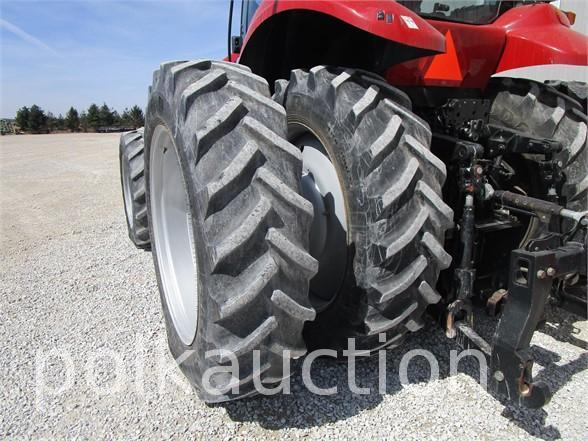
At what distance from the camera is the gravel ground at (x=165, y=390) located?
71.4 inches

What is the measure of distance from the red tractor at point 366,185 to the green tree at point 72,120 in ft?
127

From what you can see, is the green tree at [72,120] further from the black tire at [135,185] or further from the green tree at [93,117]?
the black tire at [135,185]

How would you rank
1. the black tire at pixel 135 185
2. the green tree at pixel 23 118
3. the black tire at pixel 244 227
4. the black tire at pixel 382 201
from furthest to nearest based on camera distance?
the green tree at pixel 23 118 < the black tire at pixel 135 185 < the black tire at pixel 382 201 < the black tire at pixel 244 227

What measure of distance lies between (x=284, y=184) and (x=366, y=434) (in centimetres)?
108

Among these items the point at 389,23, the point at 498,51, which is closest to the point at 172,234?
the point at 389,23

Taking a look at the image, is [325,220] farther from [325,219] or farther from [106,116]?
[106,116]

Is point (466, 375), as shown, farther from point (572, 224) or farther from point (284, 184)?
point (284, 184)

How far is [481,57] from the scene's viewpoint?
7.63 ft

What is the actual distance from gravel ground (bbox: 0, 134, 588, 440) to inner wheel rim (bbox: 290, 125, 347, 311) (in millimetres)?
413

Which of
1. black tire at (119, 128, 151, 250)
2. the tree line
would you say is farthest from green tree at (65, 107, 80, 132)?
black tire at (119, 128, 151, 250)

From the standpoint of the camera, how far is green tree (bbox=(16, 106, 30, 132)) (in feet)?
112

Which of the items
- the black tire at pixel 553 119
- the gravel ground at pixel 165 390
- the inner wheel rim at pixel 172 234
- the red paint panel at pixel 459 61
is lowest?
the gravel ground at pixel 165 390

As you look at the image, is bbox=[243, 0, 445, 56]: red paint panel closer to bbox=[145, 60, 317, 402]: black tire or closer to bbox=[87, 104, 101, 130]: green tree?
bbox=[145, 60, 317, 402]: black tire

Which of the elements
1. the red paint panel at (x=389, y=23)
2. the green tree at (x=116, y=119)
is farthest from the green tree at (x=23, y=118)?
the red paint panel at (x=389, y=23)
